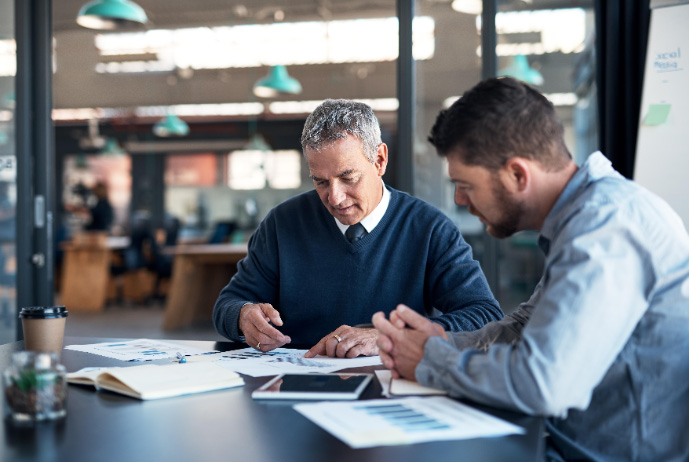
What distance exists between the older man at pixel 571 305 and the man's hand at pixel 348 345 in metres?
0.32

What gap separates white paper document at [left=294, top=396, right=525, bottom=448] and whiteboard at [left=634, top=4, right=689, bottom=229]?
273 centimetres

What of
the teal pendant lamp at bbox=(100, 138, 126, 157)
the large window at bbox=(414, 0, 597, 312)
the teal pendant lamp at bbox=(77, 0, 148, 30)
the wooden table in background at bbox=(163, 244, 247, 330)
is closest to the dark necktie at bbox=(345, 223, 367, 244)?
the large window at bbox=(414, 0, 597, 312)

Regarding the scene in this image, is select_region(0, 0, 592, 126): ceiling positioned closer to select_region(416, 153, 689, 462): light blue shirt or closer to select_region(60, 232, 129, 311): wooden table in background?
select_region(60, 232, 129, 311): wooden table in background

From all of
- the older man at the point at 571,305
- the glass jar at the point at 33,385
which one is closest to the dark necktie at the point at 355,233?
the older man at the point at 571,305

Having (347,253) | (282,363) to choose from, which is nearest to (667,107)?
(347,253)

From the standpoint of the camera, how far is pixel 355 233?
221 cm

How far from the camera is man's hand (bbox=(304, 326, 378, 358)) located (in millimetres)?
1667

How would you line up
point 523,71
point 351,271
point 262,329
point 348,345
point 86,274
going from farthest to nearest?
1. point 86,274
2. point 523,71
3. point 351,271
4. point 262,329
5. point 348,345

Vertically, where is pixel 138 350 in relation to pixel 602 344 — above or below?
below

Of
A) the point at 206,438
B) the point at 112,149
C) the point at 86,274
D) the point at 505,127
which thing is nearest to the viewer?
the point at 206,438

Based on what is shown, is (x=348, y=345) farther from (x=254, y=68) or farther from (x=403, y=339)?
(x=254, y=68)

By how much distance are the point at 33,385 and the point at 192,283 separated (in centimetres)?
673

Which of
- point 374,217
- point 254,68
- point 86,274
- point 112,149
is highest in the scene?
point 254,68

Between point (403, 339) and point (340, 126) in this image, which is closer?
point (403, 339)
